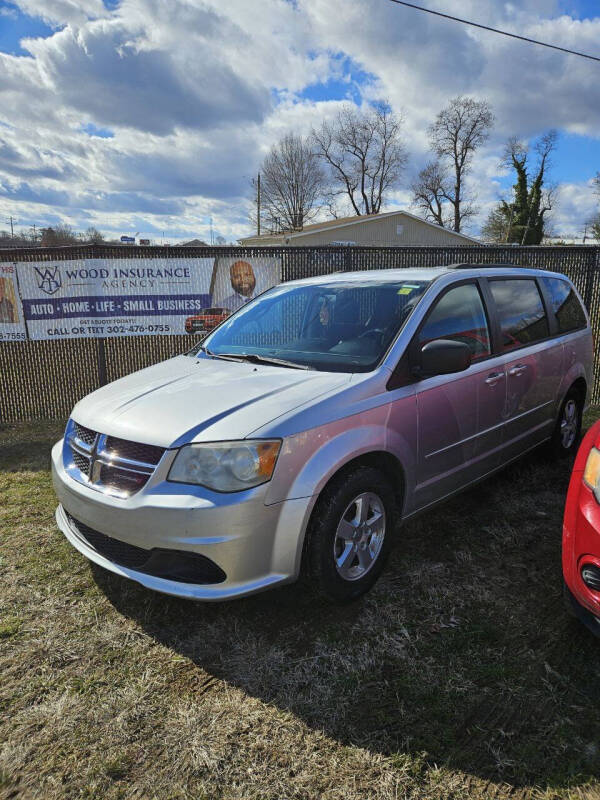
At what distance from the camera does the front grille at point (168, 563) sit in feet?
7.88

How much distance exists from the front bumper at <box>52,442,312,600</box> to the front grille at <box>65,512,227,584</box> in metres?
0.02

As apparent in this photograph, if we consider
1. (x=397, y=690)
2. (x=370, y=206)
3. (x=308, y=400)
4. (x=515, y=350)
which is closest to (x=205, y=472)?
(x=308, y=400)

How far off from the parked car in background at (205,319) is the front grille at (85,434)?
4.03 metres

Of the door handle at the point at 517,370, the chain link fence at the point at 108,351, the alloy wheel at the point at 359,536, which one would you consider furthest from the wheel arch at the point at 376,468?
the chain link fence at the point at 108,351

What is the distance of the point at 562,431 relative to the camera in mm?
4953

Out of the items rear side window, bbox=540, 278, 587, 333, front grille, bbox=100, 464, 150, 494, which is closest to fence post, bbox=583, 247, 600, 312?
rear side window, bbox=540, 278, 587, 333

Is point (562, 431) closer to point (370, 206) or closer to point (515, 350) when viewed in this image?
point (515, 350)

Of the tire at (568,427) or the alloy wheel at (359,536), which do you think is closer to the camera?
the alloy wheel at (359,536)

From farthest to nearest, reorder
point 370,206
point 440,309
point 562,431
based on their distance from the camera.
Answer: point 370,206 → point 562,431 → point 440,309

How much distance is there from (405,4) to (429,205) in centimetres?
5075

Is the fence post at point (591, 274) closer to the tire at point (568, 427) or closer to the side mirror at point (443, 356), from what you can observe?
the tire at point (568, 427)

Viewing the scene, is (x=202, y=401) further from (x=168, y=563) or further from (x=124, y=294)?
(x=124, y=294)

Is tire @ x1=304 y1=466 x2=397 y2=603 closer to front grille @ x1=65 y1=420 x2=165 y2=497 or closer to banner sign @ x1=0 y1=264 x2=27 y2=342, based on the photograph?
front grille @ x1=65 y1=420 x2=165 y2=497

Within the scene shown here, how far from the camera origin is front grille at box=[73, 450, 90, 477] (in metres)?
2.80
